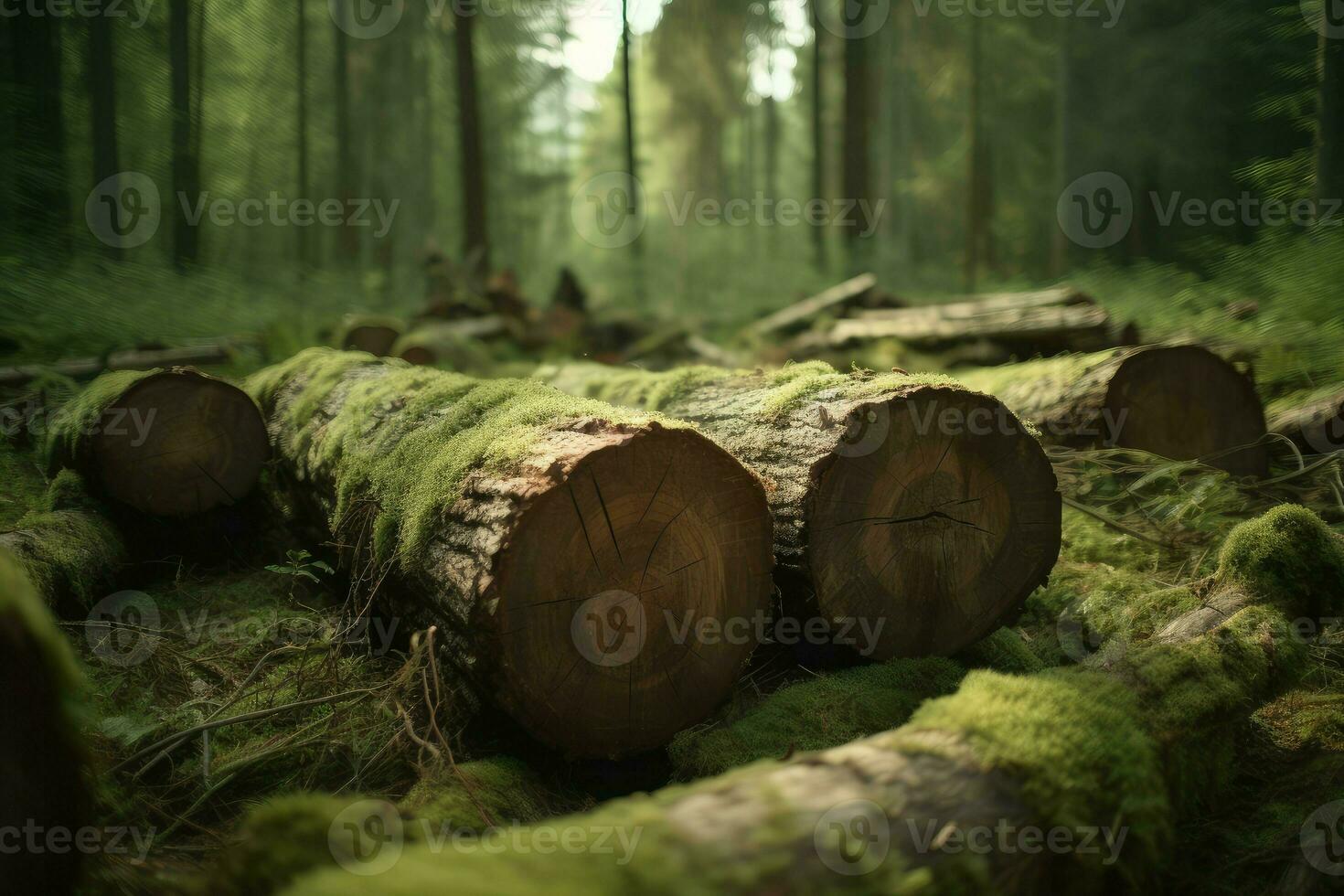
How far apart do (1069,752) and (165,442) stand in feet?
16.2

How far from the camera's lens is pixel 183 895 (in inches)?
72.6

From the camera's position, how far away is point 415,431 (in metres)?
3.51

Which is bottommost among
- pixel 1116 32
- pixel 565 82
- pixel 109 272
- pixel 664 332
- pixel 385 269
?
pixel 664 332

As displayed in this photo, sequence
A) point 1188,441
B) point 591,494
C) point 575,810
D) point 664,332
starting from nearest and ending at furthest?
point 591,494 < point 575,810 < point 1188,441 < point 664,332

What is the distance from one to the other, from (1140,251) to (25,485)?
18364mm

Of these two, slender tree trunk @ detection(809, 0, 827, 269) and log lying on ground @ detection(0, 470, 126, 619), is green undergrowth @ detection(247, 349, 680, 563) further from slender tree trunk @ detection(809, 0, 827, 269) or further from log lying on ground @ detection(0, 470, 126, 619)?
slender tree trunk @ detection(809, 0, 827, 269)

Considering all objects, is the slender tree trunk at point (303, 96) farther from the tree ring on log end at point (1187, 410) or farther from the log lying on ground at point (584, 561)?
the tree ring on log end at point (1187, 410)

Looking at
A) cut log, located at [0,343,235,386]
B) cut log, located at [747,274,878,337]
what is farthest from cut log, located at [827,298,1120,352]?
cut log, located at [0,343,235,386]

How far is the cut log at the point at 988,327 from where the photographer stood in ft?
21.7

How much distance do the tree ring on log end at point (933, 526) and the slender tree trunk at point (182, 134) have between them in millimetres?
11008

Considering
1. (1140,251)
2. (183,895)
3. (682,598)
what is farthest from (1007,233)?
(183,895)

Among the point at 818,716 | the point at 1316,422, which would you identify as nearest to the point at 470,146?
the point at 1316,422

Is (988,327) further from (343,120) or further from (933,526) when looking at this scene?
(343,120)

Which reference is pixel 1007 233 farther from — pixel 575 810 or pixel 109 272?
pixel 575 810
